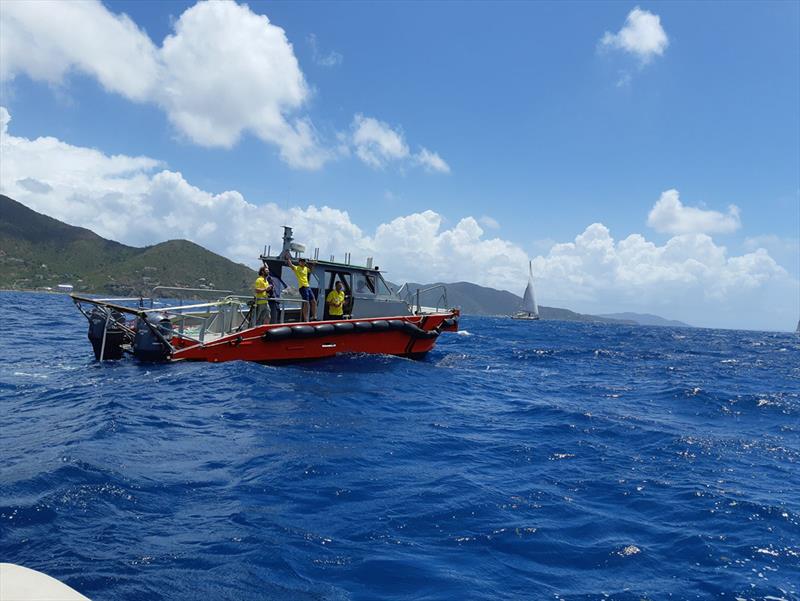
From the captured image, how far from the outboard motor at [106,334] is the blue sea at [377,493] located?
174 centimetres

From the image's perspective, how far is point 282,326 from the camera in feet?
42.6

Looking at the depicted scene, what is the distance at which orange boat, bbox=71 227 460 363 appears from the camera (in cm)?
1234

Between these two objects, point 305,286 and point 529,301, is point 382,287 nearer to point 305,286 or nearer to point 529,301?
point 305,286

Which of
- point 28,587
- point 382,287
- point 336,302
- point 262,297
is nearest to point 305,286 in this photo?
point 336,302

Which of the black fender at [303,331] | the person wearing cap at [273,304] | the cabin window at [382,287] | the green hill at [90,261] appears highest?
the green hill at [90,261]

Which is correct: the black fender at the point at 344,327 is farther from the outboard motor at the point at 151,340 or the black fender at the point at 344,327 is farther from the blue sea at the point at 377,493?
the outboard motor at the point at 151,340

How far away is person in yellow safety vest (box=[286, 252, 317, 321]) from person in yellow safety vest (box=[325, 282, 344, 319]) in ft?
1.61

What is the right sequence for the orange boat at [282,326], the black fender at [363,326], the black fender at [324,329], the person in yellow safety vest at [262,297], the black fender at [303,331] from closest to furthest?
1. the orange boat at [282,326]
2. the black fender at [303,331]
3. the person in yellow safety vest at [262,297]
4. the black fender at [324,329]
5. the black fender at [363,326]

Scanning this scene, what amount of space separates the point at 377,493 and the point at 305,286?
31.1 feet

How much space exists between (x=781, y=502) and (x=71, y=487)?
292 inches

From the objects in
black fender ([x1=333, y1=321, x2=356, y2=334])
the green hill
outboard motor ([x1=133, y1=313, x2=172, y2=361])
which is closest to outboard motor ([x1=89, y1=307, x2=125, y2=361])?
outboard motor ([x1=133, y1=313, x2=172, y2=361])

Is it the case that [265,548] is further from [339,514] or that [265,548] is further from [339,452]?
[339,452]

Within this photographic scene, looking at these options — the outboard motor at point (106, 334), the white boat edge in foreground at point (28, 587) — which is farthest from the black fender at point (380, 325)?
the white boat edge in foreground at point (28, 587)

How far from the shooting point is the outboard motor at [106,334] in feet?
41.5
